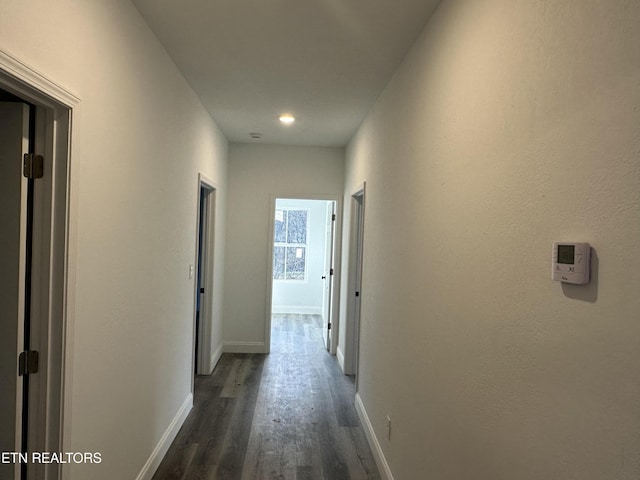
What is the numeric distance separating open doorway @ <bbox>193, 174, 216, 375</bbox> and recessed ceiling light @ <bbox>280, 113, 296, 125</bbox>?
0.97 meters

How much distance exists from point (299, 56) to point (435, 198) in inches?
50.6


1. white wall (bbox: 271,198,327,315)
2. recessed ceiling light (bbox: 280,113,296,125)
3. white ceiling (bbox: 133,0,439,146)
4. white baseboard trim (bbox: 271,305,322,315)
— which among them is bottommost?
white baseboard trim (bbox: 271,305,322,315)

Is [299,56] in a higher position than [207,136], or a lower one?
higher

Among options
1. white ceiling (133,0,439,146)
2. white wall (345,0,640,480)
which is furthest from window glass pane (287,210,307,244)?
white wall (345,0,640,480)

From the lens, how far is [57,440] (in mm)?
1436

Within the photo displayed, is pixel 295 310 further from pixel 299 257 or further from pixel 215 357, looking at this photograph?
pixel 215 357

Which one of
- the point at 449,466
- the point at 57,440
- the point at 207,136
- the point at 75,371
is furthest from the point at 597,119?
the point at 207,136

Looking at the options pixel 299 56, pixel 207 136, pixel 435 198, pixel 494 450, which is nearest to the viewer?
pixel 494 450

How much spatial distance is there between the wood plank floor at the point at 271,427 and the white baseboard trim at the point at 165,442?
0.05m

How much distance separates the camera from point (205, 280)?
4020mm

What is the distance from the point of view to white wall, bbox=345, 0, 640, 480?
76 centimetres

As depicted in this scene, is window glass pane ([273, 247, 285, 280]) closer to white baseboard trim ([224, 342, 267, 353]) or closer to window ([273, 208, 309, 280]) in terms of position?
window ([273, 208, 309, 280])

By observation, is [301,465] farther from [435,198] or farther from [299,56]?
[299,56]

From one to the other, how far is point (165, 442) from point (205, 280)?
1706 millimetres
